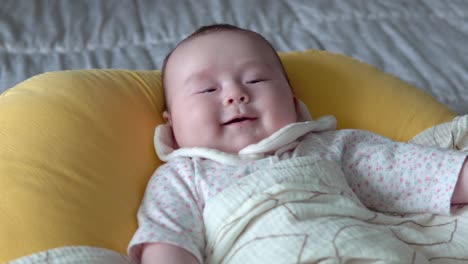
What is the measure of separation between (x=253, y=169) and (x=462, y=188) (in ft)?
1.26

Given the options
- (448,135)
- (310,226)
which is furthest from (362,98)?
(310,226)

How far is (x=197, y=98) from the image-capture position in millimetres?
1131

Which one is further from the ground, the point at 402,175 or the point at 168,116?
the point at 168,116

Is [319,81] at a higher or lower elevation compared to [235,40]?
lower

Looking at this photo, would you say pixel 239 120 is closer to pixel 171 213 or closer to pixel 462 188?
pixel 171 213

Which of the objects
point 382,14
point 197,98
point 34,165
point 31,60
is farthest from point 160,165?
point 382,14

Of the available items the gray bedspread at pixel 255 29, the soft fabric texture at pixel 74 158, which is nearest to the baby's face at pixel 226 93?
the soft fabric texture at pixel 74 158

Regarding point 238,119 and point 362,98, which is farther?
point 362,98

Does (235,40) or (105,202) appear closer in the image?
(105,202)

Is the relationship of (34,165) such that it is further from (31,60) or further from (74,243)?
Answer: (31,60)

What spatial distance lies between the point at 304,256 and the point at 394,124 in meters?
0.58

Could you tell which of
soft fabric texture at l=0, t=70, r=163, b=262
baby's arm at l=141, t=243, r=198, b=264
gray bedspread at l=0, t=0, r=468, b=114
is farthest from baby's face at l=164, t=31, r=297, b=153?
gray bedspread at l=0, t=0, r=468, b=114

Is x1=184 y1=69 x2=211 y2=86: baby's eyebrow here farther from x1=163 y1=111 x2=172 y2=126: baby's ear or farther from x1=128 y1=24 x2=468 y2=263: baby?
x1=163 y1=111 x2=172 y2=126: baby's ear

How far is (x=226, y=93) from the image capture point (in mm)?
1116
